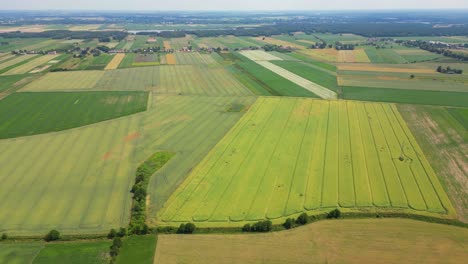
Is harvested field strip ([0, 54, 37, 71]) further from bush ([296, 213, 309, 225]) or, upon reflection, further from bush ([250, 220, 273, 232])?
bush ([296, 213, 309, 225])

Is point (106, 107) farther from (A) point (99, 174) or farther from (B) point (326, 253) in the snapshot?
(B) point (326, 253)

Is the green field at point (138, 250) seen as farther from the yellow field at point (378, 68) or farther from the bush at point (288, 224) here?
the yellow field at point (378, 68)

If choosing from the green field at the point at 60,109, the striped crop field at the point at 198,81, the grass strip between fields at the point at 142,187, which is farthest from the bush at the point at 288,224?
the striped crop field at the point at 198,81

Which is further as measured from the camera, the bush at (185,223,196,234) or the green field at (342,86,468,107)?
the green field at (342,86,468,107)

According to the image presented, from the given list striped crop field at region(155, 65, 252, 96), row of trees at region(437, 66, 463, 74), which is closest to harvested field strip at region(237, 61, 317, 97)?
striped crop field at region(155, 65, 252, 96)

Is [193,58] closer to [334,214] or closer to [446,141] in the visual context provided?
[446,141]

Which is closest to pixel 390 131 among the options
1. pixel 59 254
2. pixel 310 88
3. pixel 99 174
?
pixel 310 88

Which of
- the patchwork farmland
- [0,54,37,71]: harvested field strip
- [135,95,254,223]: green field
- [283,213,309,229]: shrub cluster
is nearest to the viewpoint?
the patchwork farmland
